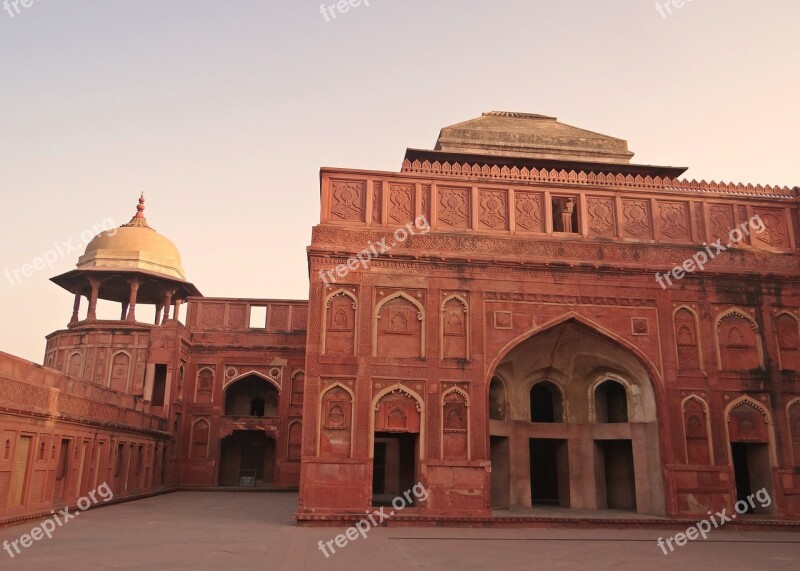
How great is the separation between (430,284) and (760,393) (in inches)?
294

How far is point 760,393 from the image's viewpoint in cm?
1445

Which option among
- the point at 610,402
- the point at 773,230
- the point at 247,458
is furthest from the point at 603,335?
the point at 247,458

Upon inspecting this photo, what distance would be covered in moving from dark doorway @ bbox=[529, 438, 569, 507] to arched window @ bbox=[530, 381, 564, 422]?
0.56 m

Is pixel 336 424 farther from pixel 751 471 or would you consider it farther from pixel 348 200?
pixel 751 471

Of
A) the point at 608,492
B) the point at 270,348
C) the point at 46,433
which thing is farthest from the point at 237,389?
the point at 608,492

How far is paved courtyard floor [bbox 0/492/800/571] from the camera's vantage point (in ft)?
28.5

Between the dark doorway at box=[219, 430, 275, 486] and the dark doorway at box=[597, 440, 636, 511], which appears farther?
the dark doorway at box=[219, 430, 275, 486]

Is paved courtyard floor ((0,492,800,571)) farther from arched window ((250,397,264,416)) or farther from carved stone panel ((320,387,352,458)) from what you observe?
arched window ((250,397,264,416))

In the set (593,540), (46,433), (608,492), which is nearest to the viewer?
(593,540)

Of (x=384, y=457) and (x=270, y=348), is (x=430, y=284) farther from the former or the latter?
(x=270, y=348)

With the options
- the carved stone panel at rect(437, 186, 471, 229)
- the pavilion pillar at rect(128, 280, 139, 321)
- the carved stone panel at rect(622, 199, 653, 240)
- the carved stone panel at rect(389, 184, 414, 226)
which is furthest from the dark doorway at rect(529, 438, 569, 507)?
the pavilion pillar at rect(128, 280, 139, 321)

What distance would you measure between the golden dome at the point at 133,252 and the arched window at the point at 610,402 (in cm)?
1721

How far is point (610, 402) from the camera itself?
16484 mm

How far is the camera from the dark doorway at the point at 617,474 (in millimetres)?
15797
